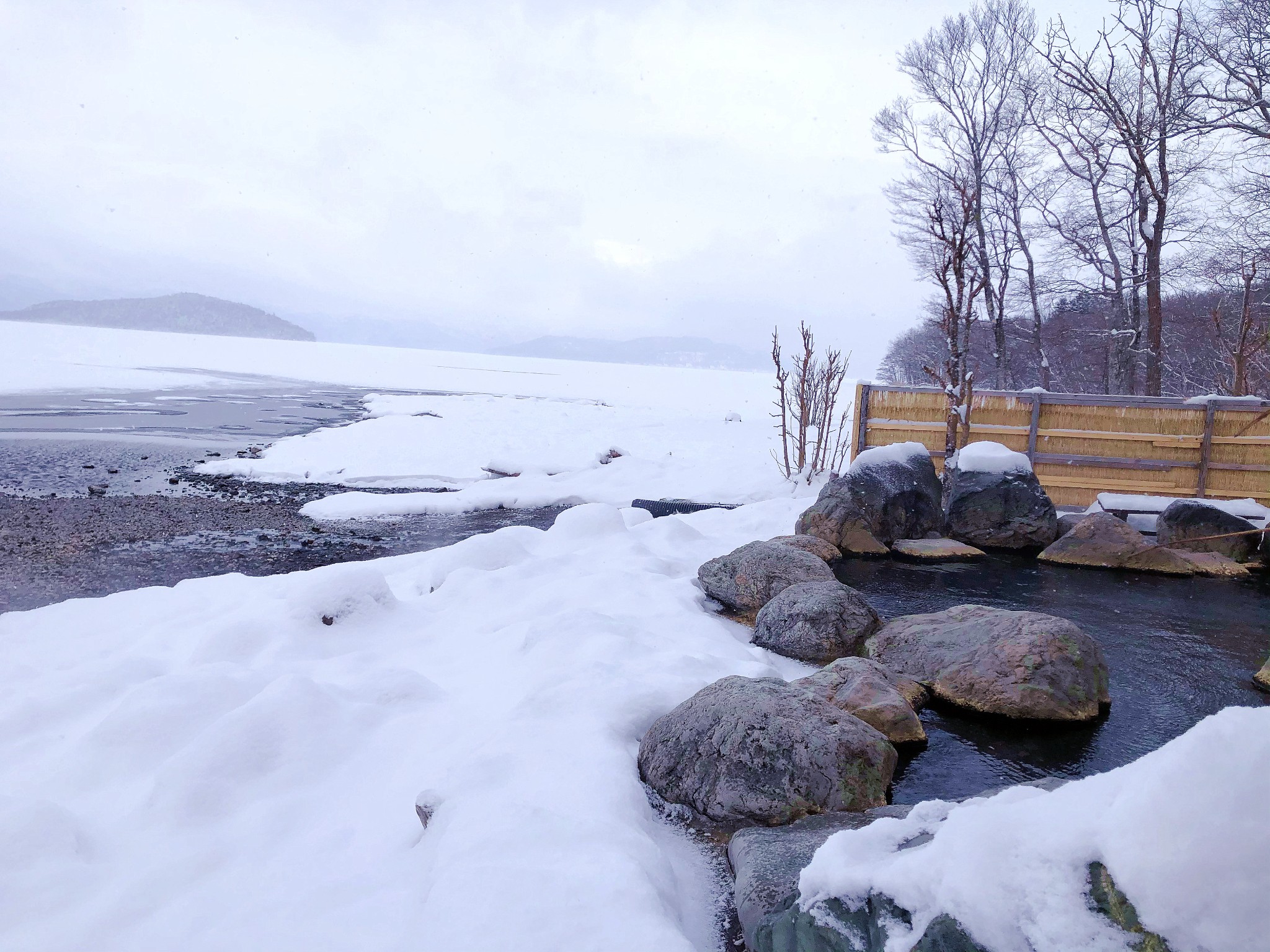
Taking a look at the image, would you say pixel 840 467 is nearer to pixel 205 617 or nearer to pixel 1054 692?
pixel 1054 692

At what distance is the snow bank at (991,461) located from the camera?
9.04 meters

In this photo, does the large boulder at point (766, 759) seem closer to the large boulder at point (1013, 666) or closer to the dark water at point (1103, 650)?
the dark water at point (1103, 650)

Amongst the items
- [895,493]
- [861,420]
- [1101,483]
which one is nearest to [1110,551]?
[895,493]

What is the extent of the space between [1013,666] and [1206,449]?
27.6ft

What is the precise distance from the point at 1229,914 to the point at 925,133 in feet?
70.7

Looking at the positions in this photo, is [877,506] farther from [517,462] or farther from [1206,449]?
[517,462]

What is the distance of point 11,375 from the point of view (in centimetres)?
2997

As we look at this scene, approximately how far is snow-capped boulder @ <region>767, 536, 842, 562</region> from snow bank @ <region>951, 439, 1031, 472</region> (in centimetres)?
242

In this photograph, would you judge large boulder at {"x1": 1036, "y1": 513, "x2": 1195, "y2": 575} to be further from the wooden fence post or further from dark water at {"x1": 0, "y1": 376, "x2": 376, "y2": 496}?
dark water at {"x1": 0, "y1": 376, "x2": 376, "y2": 496}

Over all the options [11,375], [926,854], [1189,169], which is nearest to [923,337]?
[1189,169]

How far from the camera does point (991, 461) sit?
9133 mm

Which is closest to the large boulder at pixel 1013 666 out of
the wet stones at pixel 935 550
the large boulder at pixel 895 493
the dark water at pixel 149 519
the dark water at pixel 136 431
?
the wet stones at pixel 935 550

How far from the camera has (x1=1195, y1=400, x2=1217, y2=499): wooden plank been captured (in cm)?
1003

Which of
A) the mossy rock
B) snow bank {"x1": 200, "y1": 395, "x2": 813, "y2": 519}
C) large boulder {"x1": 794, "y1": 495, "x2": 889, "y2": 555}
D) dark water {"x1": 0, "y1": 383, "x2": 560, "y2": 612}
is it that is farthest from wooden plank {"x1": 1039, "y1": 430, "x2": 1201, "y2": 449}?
the mossy rock
